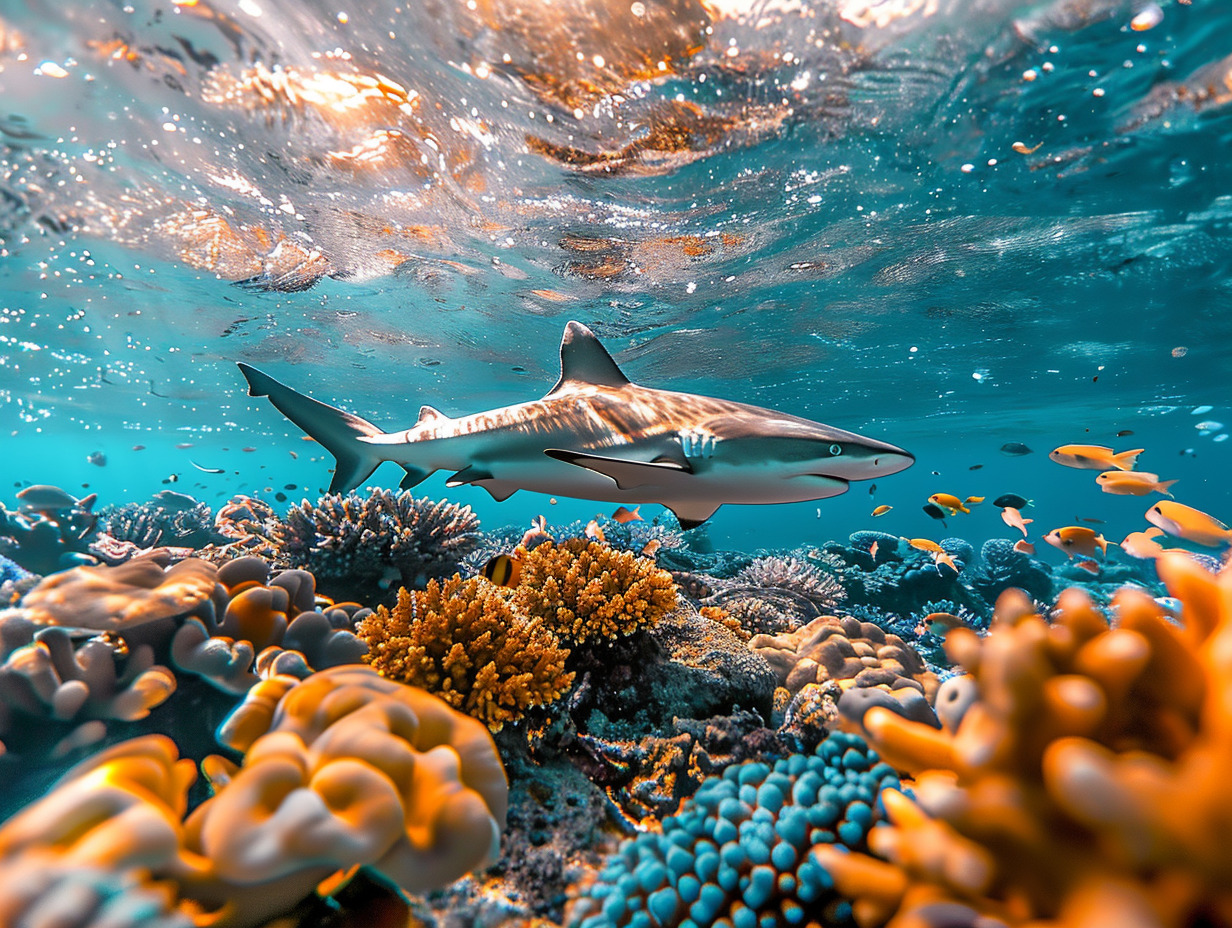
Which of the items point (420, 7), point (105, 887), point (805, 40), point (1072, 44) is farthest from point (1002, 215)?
point (105, 887)

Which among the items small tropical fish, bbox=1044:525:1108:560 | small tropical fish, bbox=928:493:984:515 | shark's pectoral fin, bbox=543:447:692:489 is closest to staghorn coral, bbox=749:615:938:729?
shark's pectoral fin, bbox=543:447:692:489

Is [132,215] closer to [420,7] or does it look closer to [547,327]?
[420,7]

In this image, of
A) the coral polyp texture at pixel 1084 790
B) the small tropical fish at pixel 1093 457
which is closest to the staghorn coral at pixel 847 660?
the coral polyp texture at pixel 1084 790

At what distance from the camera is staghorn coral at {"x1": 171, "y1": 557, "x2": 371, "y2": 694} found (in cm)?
295

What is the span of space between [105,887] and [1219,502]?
678ft

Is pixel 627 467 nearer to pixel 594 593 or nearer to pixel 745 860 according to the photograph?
pixel 594 593

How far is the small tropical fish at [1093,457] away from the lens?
7801 mm

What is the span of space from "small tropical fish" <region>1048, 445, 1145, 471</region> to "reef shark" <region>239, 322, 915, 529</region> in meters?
7.35

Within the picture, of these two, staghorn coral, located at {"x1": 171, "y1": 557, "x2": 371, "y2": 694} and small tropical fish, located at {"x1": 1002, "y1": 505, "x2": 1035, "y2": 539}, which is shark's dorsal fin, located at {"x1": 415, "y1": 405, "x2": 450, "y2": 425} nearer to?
staghorn coral, located at {"x1": 171, "y1": 557, "x2": 371, "y2": 694}

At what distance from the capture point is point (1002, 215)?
451 inches

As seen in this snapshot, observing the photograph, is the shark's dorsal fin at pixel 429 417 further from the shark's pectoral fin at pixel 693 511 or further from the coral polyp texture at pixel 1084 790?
the coral polyp texture at pixel 1084 790

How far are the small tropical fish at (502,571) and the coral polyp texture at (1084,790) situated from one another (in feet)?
12.1

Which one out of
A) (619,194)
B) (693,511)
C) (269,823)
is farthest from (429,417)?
(619,194)

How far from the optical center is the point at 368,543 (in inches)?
230
